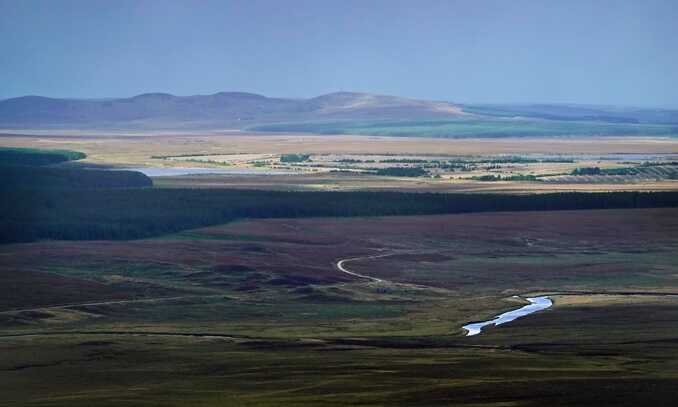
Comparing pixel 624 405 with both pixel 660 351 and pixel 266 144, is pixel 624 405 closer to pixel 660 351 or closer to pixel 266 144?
pixel 660 351

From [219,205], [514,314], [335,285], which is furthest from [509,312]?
[219,205]

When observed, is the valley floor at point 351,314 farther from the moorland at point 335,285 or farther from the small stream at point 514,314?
the small stream at point 514,314

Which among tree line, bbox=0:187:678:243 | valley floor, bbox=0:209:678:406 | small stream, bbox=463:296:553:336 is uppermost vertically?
tree line, bbox=0:187:678:243

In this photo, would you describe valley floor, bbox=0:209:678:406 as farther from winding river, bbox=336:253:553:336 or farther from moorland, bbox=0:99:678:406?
winding river, bbox=336:253:553:336

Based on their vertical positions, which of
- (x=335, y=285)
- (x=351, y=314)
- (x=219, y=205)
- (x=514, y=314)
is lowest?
(x=351, y=314)

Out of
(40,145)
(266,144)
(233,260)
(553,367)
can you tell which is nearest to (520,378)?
(553,367)

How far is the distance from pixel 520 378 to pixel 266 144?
15216cm

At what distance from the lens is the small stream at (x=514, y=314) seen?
6094cm

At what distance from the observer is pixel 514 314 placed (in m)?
64.8

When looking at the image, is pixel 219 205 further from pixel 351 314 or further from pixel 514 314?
pixel 514 314

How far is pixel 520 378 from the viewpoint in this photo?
46469 mm

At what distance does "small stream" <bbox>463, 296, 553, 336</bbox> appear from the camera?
200 ft

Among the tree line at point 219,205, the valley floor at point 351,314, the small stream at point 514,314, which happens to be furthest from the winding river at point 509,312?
the tree line at point 219,205

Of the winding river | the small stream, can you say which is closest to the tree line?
the winding river
